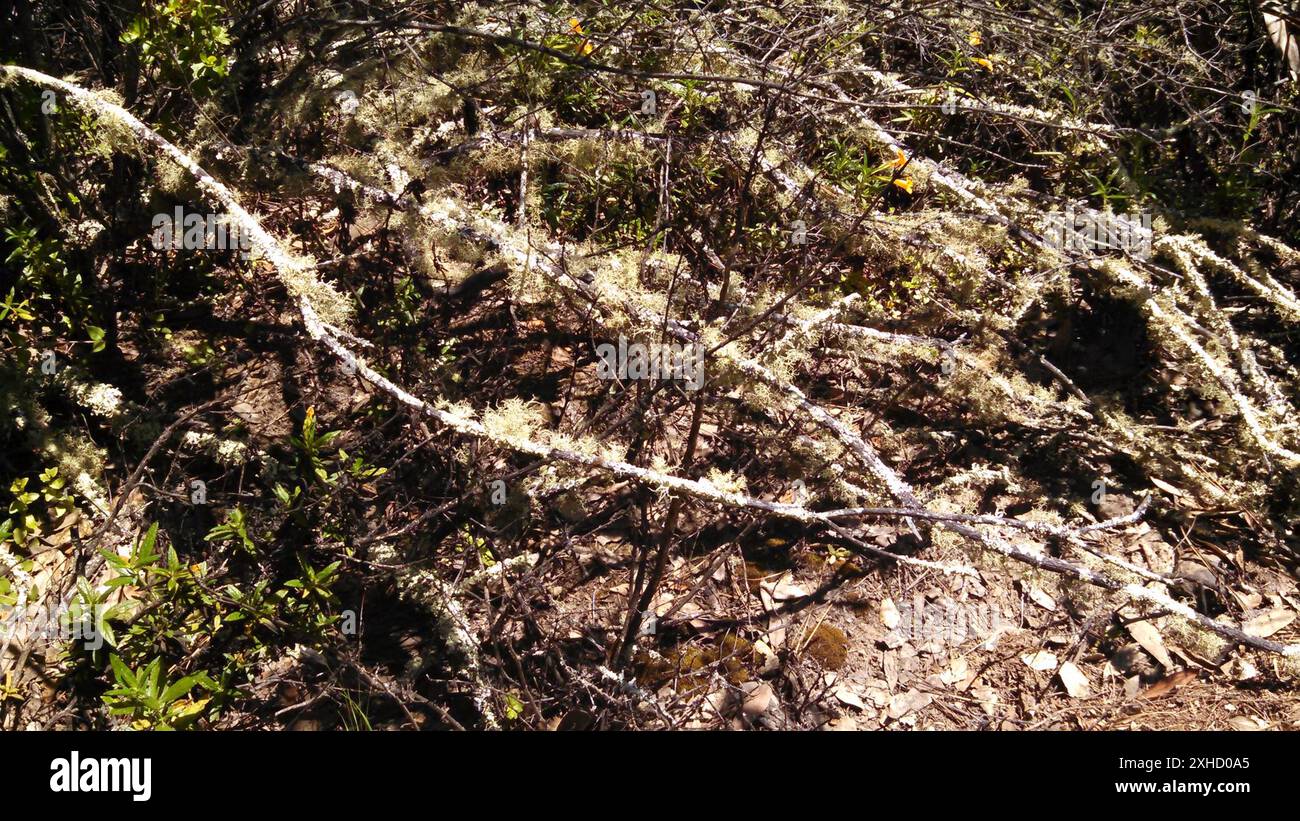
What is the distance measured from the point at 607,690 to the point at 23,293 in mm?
2243

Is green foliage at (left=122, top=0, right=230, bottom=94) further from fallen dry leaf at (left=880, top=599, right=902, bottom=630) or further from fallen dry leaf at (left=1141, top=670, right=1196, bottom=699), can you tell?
fallen dry leaf at (left=1141, top=670, right=1196, bottom=699)

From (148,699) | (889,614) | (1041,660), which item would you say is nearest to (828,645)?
(889,614)

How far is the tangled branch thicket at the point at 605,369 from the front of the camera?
2.43 metres

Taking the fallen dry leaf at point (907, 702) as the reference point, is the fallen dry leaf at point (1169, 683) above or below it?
above

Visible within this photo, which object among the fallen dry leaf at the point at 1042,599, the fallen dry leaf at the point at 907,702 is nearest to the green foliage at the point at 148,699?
the fallen dry leaf at the point at 907,702

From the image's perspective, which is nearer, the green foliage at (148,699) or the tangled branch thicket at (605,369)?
the green foliage at (148,699)

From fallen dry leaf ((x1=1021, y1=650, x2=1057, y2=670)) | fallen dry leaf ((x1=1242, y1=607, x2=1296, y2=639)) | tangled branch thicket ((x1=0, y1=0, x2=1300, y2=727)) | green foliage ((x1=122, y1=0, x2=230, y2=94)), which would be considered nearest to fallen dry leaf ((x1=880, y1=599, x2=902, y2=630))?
tangled branch thicket ((x1=0, y1=0, x2=1300, y2=727))

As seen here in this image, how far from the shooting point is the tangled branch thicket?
95.7 inches

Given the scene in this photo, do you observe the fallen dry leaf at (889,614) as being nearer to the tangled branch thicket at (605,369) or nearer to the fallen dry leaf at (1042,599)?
the tangled branch thicket at (605,369)

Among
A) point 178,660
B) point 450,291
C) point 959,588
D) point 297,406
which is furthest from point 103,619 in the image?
point 959,588

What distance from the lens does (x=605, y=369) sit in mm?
2930

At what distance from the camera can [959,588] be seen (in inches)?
108
